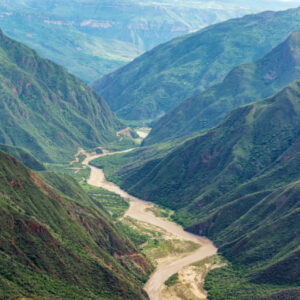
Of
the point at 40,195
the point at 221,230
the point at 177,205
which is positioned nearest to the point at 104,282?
the point at 40,195

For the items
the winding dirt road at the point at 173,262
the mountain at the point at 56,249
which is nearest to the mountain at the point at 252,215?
the winding dirt road at the point at 173,262

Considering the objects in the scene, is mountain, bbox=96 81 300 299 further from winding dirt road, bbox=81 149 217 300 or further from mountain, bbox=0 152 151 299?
mountain, bbox=0 152 151 299

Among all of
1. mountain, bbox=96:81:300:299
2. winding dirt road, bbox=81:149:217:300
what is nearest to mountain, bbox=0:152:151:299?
winding dirt road, bbox=81:149:217:300

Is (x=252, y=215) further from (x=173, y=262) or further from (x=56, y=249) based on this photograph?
(x=56, y=249)

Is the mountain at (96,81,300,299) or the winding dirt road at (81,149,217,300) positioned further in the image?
the winding dirt road at (81,149,217,300)

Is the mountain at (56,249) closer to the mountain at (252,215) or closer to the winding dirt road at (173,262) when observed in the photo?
the winding dirt road at (173,262)

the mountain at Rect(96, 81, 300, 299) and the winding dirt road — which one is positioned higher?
the mountain at Rect(96, 81, 300, 299)

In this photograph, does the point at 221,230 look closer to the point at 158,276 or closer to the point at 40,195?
the point at 158,276

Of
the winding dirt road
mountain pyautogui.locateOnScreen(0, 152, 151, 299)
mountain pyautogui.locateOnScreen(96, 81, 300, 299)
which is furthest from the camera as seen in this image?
the winding dirt road
